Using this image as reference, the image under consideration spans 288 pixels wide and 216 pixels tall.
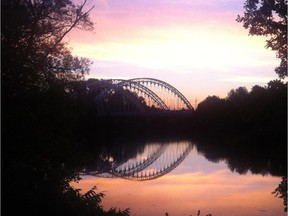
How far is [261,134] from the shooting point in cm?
4153

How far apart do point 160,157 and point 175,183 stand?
18.5 meters

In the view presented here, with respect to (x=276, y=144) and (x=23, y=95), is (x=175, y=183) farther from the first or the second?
(x=23, y=95)

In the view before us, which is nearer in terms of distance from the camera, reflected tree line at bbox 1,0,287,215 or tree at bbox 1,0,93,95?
reflected tree line at bbox 1,0,287,215

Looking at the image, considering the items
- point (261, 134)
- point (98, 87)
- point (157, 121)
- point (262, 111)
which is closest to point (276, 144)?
point (261, 134)

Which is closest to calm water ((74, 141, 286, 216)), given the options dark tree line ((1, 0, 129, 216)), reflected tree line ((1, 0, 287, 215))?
reflected tree line ((1, 0, 287, 215))

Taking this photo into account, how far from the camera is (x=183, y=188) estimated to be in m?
24.6

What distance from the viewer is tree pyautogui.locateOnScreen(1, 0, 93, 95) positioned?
10453mm

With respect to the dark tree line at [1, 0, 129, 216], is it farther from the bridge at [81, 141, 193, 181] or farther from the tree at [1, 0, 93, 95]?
the bridge at [81, 141, 193, 181]

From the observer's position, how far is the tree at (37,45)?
10453 millimetres

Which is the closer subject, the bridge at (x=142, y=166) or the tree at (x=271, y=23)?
the tree at (x=271, y=23)

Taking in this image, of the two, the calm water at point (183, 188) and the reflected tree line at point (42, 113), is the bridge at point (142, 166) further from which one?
the reflected tree line at point (42, 113)

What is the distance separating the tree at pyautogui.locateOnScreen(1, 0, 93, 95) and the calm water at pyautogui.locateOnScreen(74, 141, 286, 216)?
5.27 m

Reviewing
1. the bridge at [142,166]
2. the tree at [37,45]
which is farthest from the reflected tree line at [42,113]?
the bridge at [142,166]

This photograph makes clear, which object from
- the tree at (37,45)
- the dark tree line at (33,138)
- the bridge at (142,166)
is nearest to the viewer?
the dark tree line at (33,138)
